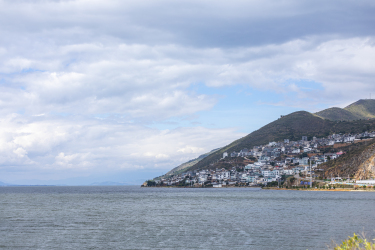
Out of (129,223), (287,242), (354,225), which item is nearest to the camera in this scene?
(287,242)

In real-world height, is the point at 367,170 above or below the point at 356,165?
below

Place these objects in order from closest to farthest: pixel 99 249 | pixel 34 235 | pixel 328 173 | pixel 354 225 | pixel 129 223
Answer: pixel 99 249
pixel 34 235
pixel 354 225
pixel 129 223
pixel 328 173

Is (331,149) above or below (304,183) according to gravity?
above

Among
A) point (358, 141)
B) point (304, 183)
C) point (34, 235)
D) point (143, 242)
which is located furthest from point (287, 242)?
point (358, 141)

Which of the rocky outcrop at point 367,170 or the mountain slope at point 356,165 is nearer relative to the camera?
the rocky outcrop at point 367,170

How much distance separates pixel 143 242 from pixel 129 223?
13.1 meters

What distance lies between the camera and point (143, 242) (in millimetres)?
30234

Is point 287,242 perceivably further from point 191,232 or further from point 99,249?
point 99,249

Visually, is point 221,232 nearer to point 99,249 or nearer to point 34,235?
point 99,249

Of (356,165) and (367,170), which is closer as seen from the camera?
(367,170)

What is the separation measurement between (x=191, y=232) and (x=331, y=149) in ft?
602

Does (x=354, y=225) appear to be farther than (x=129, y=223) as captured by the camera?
No

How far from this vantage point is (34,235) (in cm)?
3428

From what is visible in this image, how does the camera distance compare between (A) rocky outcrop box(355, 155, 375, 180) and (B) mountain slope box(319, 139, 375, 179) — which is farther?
(B) mountain slope box(319, 139, 375, 179)
